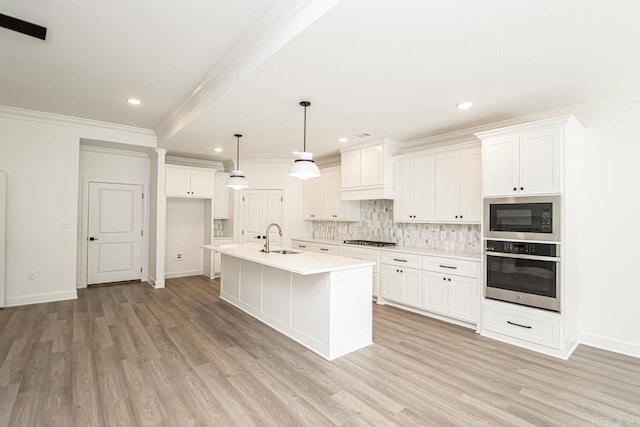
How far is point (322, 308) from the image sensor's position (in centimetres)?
303

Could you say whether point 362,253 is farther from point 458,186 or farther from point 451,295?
point 458,186

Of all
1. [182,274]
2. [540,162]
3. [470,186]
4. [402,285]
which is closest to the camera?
[540,162]

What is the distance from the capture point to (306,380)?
2.56m

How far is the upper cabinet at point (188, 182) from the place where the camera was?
19.7 ft

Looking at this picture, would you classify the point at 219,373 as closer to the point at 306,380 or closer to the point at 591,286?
the point at 306,380

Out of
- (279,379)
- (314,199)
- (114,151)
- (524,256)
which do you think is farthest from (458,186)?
(114,151)

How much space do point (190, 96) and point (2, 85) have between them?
2020 millimetres

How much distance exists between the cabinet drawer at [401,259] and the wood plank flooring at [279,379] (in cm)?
79

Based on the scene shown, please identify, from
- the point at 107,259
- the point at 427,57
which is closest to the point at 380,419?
the point at 427,57

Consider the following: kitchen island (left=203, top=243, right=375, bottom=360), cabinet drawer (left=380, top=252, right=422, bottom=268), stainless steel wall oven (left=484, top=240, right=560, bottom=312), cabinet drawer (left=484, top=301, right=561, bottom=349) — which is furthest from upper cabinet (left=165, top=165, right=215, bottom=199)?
cabinet drawer (left=484, top=301, right=561, bottom=349)

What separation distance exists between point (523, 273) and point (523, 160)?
1176mm

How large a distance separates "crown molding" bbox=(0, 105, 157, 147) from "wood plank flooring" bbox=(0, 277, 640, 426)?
2.73 m

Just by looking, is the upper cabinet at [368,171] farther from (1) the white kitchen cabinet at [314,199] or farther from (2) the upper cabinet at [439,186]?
(1) the white kitchen cabinet at [314,199]

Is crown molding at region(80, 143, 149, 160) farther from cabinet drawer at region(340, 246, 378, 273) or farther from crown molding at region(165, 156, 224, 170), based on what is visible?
cabinet drawer at region(340, 246, 378, 273)
